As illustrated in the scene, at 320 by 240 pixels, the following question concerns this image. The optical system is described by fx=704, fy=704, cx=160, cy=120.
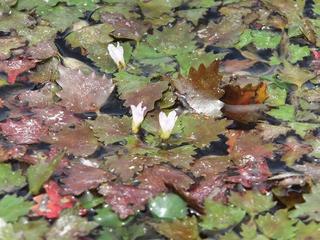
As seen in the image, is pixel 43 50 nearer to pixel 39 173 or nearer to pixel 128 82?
pixel 128 82

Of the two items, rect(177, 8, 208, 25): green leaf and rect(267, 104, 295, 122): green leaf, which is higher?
rect(177, 8, 208, 25): green leaf

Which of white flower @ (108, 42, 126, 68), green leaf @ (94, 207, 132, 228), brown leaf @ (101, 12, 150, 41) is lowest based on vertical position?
green leaf @ (94, 207, 132, 228)

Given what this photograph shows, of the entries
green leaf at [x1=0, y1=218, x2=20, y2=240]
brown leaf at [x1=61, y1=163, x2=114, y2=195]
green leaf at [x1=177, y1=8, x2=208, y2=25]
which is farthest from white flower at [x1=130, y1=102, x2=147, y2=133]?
green leaf at [x1=177, y1=8, x2=208, y2=25]

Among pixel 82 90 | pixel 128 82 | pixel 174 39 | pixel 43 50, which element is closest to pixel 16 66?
pixel 43 50

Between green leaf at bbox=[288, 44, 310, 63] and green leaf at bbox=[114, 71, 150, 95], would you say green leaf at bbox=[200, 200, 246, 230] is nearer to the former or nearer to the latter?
green leaf at bbox=[114, 71, 150, 95]

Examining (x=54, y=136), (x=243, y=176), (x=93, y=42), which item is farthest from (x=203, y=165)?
(x=93, y=42)

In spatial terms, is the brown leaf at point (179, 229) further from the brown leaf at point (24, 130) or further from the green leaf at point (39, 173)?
the brown leaf at point (24, 130)
